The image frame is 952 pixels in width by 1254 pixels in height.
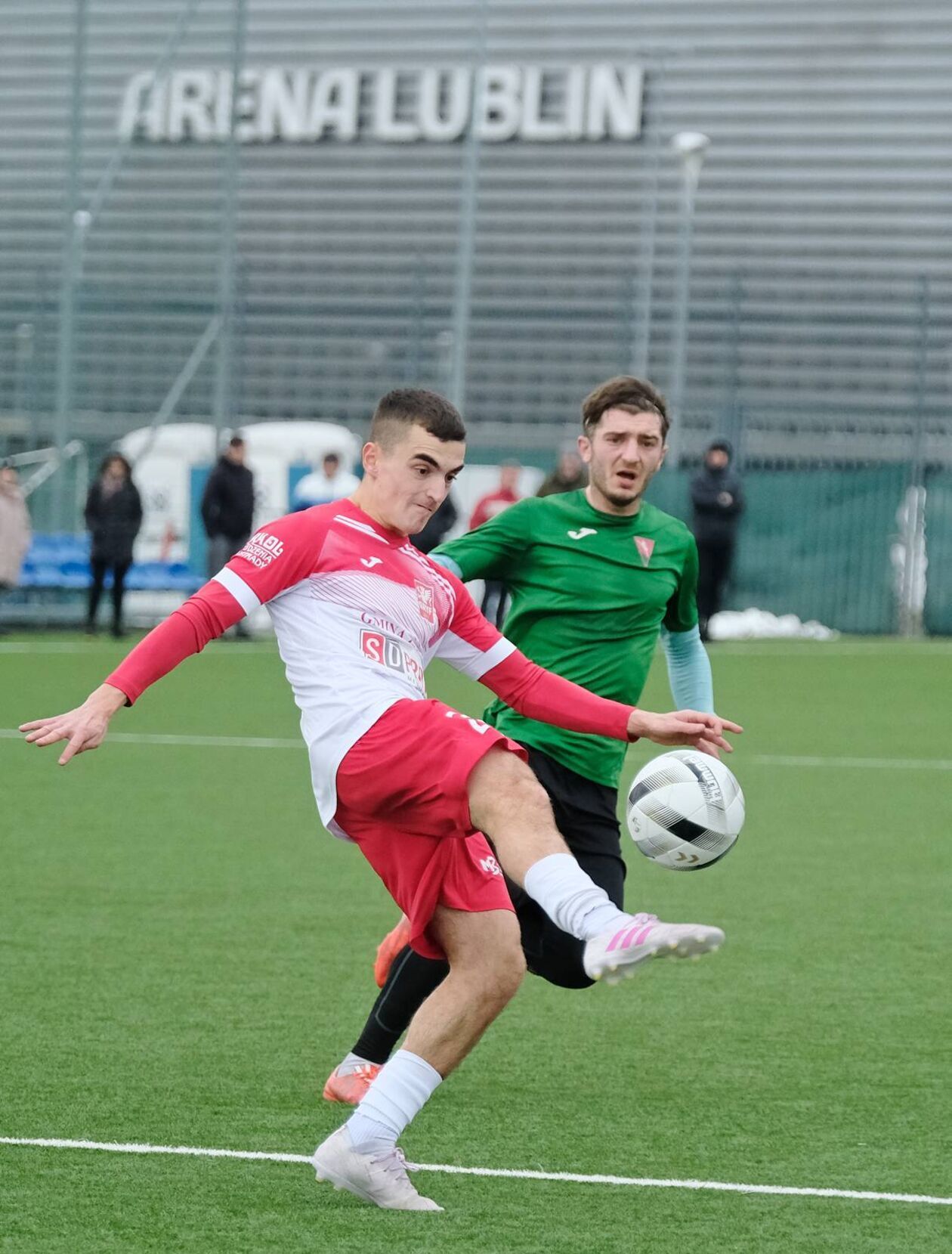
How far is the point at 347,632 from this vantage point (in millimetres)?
4613

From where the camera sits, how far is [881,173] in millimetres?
29609

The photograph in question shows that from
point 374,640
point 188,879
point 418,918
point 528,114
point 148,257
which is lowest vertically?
point 188,879

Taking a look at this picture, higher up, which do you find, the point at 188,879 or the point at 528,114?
the point at 528,114

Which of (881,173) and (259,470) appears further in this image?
(881,173)

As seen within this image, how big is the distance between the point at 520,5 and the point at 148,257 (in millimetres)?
6921

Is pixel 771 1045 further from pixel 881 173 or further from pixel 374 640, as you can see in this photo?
pixel 881 173

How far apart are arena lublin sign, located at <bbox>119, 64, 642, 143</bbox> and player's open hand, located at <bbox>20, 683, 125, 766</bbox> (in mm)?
27263

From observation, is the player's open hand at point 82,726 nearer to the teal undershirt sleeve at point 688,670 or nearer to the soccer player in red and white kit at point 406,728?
the soccer player in red and white kit at point 406,728

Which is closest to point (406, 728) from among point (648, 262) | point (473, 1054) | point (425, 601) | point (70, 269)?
point (425, 601)

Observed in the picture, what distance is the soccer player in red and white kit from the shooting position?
4324mm

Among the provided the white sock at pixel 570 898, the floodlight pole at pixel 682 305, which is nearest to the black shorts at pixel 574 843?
the white sock at pixel 570 898

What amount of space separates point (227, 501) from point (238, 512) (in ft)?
0.51

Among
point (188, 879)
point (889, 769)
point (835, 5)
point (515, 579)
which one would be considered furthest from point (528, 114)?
point (515, 579)

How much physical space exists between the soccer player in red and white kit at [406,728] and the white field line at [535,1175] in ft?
1.03
